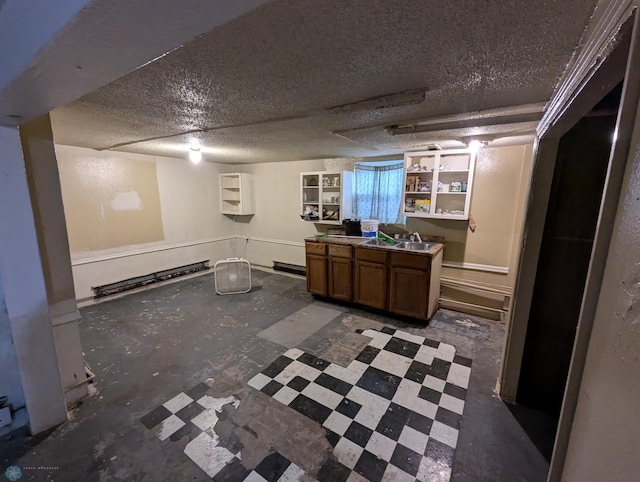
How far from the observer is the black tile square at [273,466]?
4.74 feet

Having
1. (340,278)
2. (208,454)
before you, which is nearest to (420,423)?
(208,454)

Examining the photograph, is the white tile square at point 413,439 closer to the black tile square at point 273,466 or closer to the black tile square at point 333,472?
the black tile square at point 333,472

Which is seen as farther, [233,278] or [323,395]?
[233,278]

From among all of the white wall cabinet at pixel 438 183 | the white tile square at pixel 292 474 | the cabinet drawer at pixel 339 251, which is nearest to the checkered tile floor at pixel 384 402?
the white tile square at pixel 292 474

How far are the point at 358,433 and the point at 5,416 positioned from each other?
2.21m

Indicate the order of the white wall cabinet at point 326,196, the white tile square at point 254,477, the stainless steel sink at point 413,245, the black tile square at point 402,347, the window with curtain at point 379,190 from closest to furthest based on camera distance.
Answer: the white tile square at point 254,477
the black tile square at point 402,347
the stainless steel sink at point 413,245
the window with curtain at point 379,190
the white wall cabinet at point 326,196

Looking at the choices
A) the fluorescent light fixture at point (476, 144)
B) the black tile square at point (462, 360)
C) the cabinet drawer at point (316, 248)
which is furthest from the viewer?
the cabinet drawer at point (316, 248)

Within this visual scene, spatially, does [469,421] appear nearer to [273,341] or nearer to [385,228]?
[273,341]

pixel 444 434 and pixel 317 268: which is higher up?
pixel 317 268

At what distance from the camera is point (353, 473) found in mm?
1464

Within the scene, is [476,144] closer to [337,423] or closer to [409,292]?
[409,292]

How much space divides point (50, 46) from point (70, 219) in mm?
3599

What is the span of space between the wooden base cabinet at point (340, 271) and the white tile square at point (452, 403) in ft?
5.56

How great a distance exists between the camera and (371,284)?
336cm
